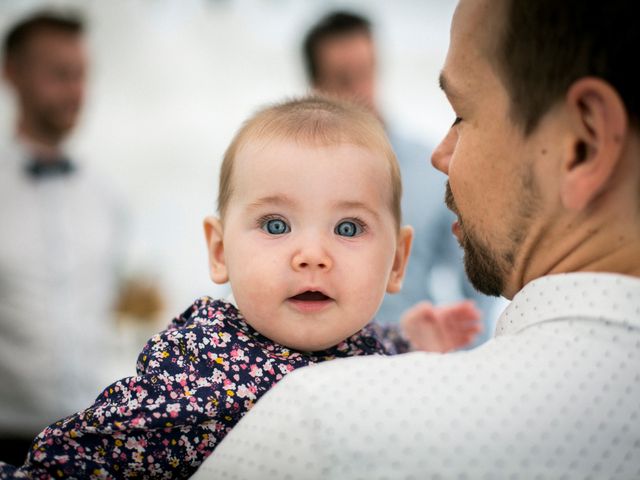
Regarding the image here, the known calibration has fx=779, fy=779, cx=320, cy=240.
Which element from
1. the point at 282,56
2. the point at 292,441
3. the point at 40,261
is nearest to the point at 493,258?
the point at 292,441

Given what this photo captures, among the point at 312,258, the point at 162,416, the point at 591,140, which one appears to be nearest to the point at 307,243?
the point at 312,258

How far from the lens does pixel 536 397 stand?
34.4 inches

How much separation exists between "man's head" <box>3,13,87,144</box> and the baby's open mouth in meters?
2.55

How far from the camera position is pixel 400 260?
4.55 feet

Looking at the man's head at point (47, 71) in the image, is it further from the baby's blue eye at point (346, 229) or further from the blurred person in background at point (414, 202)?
the baby's blue eye at point (346, 229)

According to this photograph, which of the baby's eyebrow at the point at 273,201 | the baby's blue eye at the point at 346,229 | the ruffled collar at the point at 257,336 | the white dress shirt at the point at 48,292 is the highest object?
the baby's eyebrow at the point at 273,201

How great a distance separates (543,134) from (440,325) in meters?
0.71

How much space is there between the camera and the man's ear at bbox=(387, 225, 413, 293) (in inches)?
53.9

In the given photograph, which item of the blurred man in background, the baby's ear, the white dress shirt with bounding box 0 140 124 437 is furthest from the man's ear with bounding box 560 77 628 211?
the white dress shirt with bounding box 0 140 124 437

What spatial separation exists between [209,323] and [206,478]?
1.00 feet

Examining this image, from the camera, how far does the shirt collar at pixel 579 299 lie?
928 millimetres

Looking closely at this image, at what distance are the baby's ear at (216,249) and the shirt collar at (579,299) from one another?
514 millimetres

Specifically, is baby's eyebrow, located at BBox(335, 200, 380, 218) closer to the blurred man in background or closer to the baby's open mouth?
the baby's open mouth

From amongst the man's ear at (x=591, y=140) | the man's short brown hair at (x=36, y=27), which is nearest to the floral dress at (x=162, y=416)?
the man's ear at (x=591, y=140)
